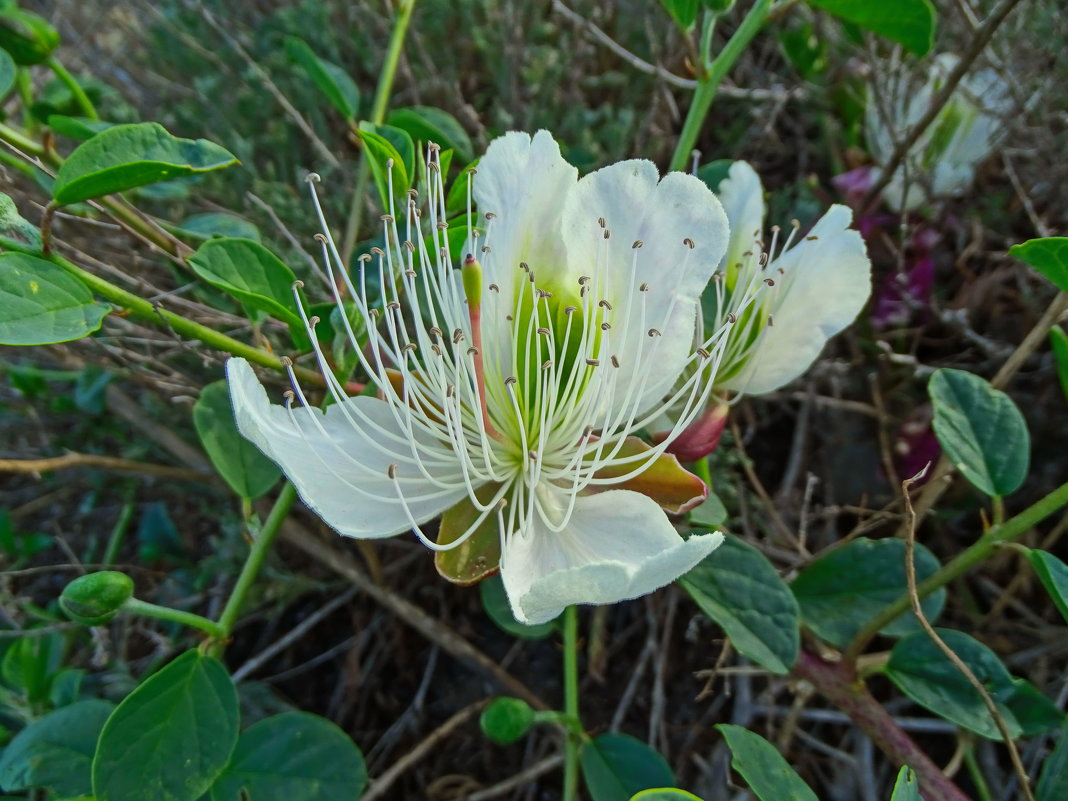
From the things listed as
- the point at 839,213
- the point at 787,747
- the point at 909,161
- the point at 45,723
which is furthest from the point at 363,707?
the point at 909,161

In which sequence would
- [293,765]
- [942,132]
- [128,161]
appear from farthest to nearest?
[942,132] → [293,765] → [128,161]

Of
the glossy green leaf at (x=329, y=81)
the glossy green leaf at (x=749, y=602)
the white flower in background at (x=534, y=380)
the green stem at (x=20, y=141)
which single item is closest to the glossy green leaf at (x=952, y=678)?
the glossy green leaf at (x=749, y=602)

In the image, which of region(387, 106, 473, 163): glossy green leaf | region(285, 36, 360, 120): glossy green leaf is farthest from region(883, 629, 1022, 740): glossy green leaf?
region(285, 36, 360, 120): glossy green leaf

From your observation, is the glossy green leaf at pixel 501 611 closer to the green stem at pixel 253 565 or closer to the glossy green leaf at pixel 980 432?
the green stem at pixel 253 565

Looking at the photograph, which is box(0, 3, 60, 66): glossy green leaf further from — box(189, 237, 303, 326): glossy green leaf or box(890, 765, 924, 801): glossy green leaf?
box(890, 765, 924, 801): glossy green leaf

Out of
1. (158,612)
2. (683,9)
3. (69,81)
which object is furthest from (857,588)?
(69,81)

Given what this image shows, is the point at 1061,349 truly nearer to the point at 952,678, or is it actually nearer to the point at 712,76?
the point at 952,678

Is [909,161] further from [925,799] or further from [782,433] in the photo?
[925,799]

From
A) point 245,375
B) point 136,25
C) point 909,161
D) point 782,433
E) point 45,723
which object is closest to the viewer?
point 245,375
